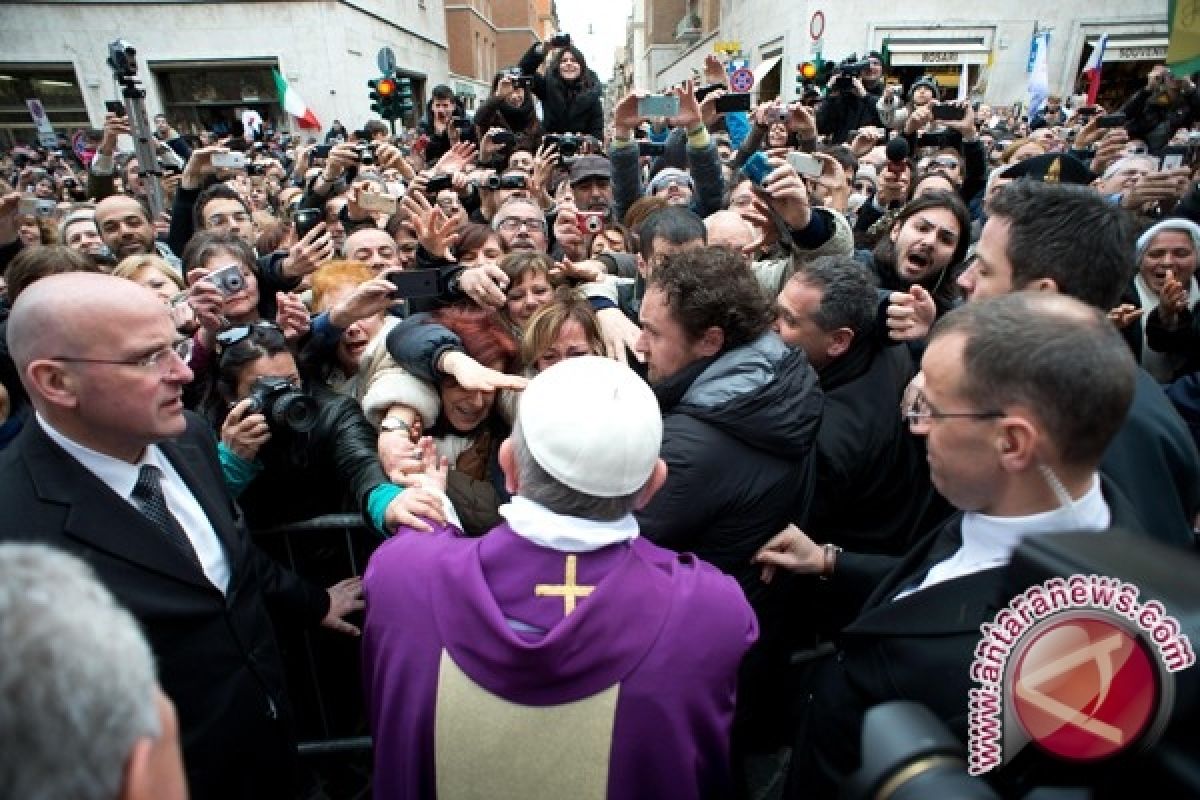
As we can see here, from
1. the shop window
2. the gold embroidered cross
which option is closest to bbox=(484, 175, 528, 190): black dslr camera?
the gold embroidered cross

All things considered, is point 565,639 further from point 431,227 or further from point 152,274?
point 152,274

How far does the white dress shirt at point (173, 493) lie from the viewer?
5.54ft

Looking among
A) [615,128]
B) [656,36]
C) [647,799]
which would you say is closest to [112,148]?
[615,128]

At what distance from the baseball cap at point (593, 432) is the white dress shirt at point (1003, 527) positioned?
0.70m

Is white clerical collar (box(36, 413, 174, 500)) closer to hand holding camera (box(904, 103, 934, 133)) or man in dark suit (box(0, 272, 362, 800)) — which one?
man in dark suit (box(0, 272, 362, 800))

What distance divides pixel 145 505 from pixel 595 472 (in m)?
1.27

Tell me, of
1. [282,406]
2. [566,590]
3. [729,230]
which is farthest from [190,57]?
[566,590]

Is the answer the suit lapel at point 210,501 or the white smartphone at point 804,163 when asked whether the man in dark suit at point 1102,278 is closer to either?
the white smartphone at point 804,163

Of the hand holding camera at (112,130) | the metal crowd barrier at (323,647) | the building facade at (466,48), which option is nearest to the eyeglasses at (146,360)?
the metal crowd barrier at (323,647)

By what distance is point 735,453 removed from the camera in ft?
6.46

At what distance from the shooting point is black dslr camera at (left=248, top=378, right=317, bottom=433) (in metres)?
2.08

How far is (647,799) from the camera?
139 centimetres

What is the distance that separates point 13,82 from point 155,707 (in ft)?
107

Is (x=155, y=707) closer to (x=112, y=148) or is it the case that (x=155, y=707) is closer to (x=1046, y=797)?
(x=1046, y=797)
